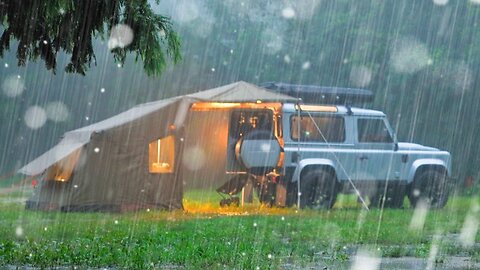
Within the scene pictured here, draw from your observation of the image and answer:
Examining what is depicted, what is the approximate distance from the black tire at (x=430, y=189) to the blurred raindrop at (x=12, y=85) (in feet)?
70.9

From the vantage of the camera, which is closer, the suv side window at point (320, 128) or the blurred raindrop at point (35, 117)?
the suv side window at point (320, 128)

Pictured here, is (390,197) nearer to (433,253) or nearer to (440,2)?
(433,253)

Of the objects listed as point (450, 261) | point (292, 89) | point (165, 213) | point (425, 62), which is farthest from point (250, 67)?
point (450, 261)

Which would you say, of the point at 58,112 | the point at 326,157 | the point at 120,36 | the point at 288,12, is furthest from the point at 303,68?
the point at 120,36

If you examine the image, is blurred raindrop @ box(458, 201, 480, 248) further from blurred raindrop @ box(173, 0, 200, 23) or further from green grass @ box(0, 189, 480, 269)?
blurred raindrop @ box(173, 0, 200, 23)

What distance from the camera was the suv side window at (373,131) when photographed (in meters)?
16.7

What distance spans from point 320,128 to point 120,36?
30.9 ft

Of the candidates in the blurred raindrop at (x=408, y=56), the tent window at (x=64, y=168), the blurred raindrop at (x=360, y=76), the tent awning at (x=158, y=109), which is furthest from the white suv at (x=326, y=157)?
the blurred raindrop at (x=360, y=76)

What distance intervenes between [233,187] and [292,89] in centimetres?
226

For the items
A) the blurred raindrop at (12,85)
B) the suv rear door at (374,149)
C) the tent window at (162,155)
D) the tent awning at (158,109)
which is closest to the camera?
the tent awning at (158,109)

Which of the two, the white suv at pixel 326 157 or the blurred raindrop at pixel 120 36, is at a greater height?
the blurred raindrop at pixel 120 36

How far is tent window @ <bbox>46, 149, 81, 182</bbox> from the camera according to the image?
1502 cm

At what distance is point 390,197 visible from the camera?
1680 cm

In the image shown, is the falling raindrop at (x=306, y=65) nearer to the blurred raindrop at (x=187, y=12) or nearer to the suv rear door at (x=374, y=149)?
the blurred raindrop at (x=187, y=12)
